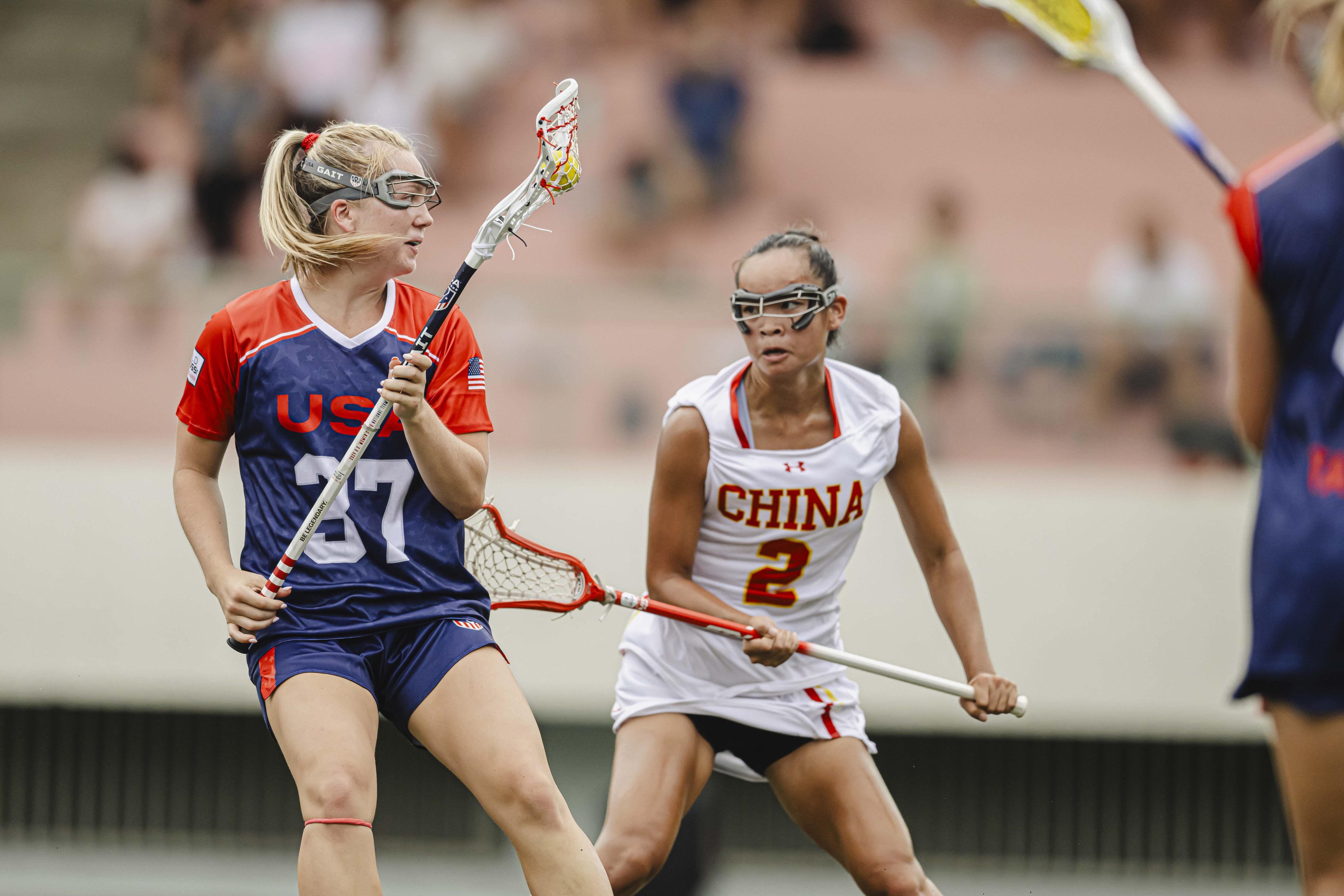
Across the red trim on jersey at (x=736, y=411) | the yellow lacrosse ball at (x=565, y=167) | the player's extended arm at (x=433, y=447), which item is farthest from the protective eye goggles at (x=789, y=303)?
the player's extended arm at (x=433, y=447)

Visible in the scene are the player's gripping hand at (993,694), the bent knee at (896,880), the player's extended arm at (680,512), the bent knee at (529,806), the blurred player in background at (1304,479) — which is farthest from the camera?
the player's extended arm at (680,512)

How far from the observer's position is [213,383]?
12.1ft

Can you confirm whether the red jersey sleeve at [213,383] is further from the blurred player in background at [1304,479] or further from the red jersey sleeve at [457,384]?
the blurred player in background at [1304,479]

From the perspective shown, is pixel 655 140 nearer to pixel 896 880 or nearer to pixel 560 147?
pixel 560 147

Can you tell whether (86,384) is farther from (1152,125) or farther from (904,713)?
(1152,125)

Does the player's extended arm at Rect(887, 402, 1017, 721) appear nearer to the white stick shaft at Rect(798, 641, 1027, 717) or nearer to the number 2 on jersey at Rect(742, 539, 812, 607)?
the white stick shaft at Rect(798, 641, 1027, 717)

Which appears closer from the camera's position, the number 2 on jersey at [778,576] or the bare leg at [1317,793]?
the bare leg at [1317,793]

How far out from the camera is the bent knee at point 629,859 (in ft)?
13.5

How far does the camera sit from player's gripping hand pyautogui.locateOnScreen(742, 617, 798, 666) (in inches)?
164

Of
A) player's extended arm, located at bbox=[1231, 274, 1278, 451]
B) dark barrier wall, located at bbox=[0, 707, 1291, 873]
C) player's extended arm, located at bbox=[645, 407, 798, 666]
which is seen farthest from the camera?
dark barrier wall, located at bbox=[0, 707, 1291, 873]

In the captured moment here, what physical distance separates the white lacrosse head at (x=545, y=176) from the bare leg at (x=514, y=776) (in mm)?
1070

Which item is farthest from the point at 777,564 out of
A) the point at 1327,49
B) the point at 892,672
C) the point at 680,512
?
the point at 1327,49

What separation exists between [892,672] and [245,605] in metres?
1.93

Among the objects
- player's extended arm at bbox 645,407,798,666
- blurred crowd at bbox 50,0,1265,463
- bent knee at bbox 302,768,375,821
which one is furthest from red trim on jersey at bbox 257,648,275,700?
blurred crowd at bbox 50,0,1265,463
